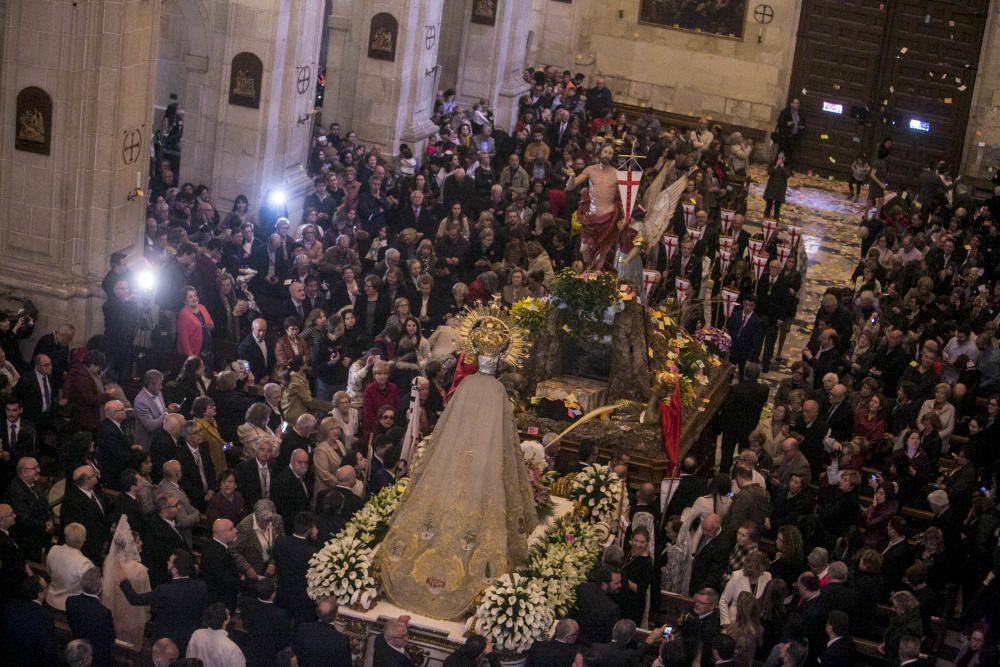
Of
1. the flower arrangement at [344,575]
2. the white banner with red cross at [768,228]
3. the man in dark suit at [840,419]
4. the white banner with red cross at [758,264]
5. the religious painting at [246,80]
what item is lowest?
the flower arrangement at [344,575]

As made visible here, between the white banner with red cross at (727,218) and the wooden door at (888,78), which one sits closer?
the white banner with red cross at (727,218)

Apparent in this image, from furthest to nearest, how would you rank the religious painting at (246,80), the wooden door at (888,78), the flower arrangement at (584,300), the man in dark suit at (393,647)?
the wooden door at (888,78), the religious painting at (246,80), the flower arrangement at (584,300), the man in dark suit at (393,647)

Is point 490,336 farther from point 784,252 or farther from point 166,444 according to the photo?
point 784,252

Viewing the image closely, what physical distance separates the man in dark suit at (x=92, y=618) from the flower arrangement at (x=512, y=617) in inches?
105

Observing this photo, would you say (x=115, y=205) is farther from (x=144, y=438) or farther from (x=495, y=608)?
(x=495, y=608)

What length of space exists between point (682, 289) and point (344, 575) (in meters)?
9.82

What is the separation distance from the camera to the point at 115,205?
17.8 m

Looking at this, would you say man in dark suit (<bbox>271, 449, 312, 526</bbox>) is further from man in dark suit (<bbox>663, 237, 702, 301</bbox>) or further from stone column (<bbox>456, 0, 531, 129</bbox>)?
stone column (<bbox>456, 0, 531, 129</bbox>)

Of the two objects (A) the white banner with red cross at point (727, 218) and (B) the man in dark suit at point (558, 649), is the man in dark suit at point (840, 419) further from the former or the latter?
(A) the white banner with red cross at point (727, 218)

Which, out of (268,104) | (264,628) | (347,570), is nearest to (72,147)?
(268,104)

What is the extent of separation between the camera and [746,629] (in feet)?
41.9

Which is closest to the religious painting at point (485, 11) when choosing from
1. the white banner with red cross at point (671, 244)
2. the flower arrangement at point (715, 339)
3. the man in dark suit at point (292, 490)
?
the white banner with red cross at point (671, 244)

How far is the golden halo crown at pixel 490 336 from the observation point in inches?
482

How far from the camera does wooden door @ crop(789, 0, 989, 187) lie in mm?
33938
